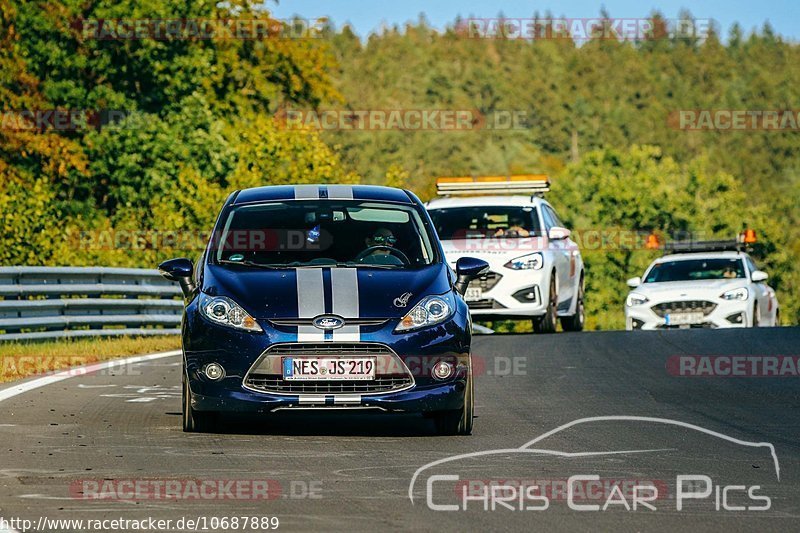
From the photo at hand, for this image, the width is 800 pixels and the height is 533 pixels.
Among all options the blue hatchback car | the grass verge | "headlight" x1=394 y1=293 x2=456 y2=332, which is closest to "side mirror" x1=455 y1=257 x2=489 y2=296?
the blue hatchback car

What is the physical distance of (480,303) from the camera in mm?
20422

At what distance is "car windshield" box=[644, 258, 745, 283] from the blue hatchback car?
15.5 m

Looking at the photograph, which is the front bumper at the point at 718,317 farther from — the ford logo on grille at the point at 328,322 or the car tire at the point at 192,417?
the ford logo on grille at the point at 328,322

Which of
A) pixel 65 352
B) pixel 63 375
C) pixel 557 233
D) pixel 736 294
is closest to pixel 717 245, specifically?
pixel 736 294

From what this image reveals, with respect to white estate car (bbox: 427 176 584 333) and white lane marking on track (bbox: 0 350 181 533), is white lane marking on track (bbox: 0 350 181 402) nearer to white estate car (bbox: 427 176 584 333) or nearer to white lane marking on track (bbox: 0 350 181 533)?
white lane marking on track (bbox: 0 350 181 533)

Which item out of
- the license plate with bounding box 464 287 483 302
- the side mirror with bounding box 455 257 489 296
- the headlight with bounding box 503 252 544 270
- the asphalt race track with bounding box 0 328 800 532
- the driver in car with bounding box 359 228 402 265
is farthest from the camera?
the headlight with bounding box 503 252 544 270

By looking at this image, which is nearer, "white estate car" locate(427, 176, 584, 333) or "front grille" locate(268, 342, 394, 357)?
"front grille" locate(268, 342, 394, 357)

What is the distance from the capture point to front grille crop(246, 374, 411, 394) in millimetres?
9625

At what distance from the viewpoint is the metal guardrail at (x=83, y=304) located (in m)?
18.6

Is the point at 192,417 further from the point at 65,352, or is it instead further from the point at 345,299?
the point at 65,352

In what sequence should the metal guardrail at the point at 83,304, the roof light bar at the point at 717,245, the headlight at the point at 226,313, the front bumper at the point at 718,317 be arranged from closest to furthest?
the headlight at the point at 226,313 → the metal guardrail at the point at 83,304 → the front bumper at the point at 718,317 → the roof light bar at the point at 717,245

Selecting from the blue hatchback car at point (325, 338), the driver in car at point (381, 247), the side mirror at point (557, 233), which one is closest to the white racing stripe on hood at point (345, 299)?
the blue hatchback car at point (325, 338)

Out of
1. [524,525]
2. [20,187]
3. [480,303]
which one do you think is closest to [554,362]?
[480,303]

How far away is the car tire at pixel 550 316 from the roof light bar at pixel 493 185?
2502 millimetres
